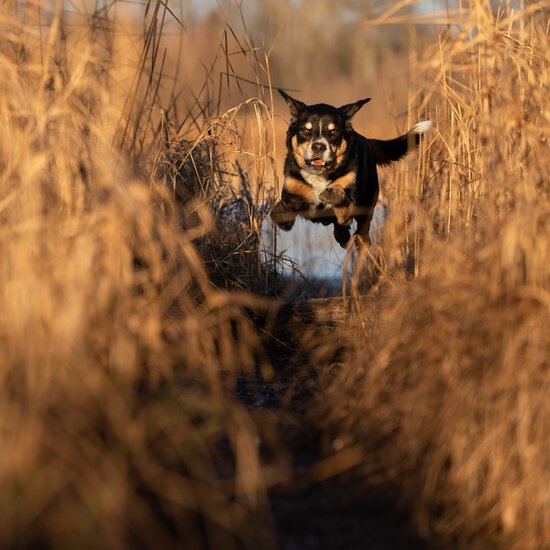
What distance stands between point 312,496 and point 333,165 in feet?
13.2

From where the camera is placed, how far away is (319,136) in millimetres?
6637

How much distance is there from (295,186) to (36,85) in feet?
10.4

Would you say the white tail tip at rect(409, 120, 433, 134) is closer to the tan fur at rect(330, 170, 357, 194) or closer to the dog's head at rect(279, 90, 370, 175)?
the dog's head at rect(279, 90, 370, 175)

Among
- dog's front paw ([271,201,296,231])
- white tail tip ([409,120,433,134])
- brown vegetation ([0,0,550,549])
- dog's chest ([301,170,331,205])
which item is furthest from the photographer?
dog's chest ([301,170,331,205])

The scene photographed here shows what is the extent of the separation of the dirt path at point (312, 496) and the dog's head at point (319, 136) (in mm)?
2505

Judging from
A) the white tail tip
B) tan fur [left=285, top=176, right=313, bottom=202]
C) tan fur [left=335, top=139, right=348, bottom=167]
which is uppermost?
the white tail tip

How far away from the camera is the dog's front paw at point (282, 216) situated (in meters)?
5.99

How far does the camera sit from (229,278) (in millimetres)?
4836

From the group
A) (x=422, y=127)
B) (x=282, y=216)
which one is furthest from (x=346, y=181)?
(x=422, y=127)

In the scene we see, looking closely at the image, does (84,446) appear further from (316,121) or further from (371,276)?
(316,121)

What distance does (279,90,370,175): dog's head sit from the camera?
21.6ft

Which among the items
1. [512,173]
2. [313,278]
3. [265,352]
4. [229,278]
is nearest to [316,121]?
[313,278]

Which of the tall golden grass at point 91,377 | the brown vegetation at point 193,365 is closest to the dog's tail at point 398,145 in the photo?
the brown vegetation at point 193,365

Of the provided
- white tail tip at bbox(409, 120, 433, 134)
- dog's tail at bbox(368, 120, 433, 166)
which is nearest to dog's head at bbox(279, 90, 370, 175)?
dog's tail at bbox(368, 120, 433, 166)
